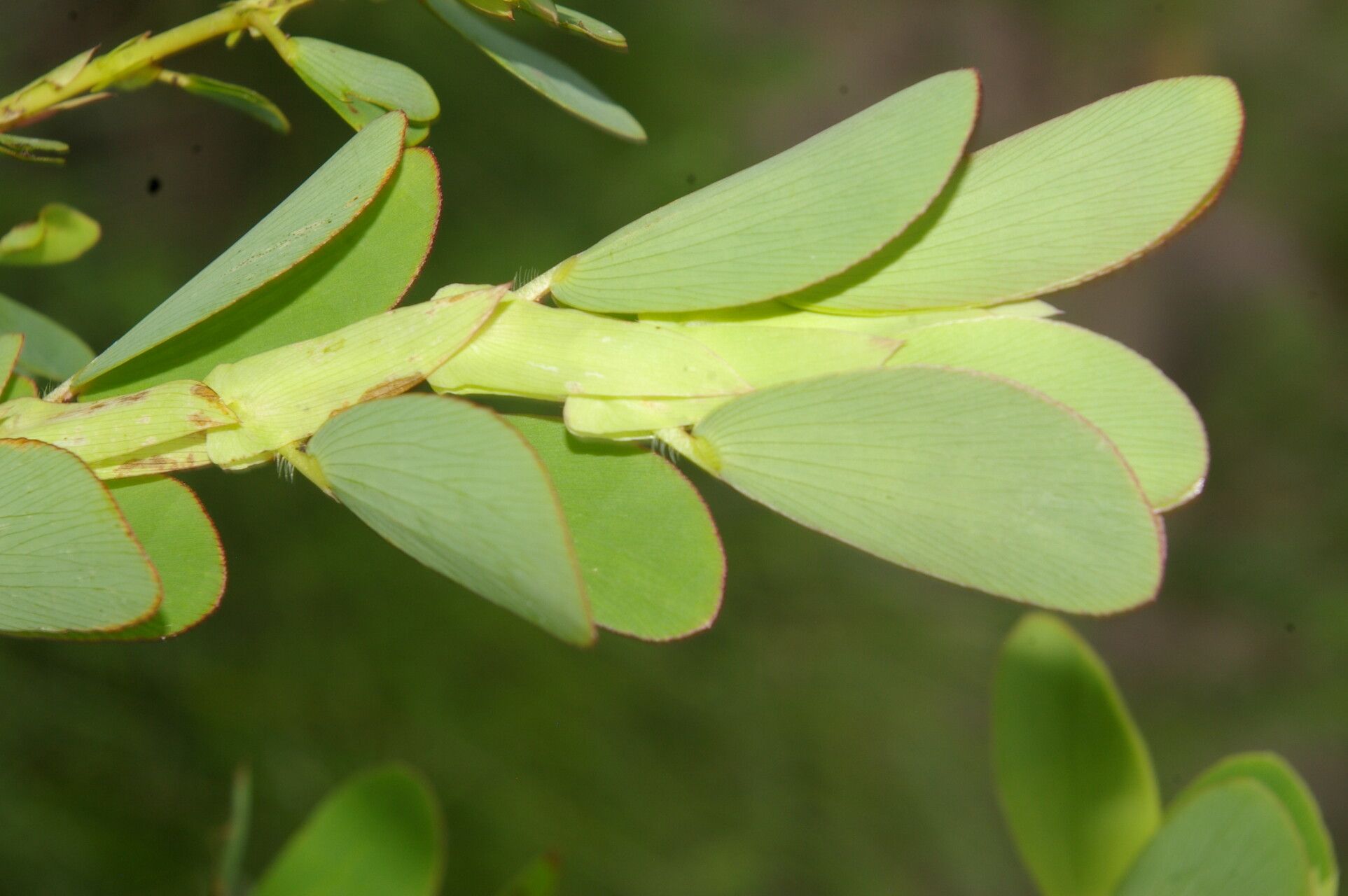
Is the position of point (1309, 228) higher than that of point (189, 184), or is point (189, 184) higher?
point (1309, 228)

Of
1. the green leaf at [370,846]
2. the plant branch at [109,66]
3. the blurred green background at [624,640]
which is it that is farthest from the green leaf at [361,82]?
the blurred green background at [624,640]

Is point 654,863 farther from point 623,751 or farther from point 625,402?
point 625,402

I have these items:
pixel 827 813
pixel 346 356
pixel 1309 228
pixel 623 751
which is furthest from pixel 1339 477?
pixel 346 356

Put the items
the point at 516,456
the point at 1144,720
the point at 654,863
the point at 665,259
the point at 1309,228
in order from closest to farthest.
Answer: the point at 516,456 → the point at 665,259 → the point at 654,863 → the point at 1144,720 → the point at 1309,228

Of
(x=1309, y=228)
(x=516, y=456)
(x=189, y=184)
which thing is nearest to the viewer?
(x=516, y=456)

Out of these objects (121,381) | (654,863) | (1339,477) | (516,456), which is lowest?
(654,863)

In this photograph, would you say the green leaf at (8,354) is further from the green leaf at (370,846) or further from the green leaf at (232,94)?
the green leaf at (370,846)

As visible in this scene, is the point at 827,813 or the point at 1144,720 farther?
the point at 1144,720

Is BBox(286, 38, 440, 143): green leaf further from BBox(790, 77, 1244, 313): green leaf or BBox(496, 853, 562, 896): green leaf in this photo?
BBox(496, 853, 562, 896): green leaf

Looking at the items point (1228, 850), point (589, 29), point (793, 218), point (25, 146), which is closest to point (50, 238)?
point (25, 146)

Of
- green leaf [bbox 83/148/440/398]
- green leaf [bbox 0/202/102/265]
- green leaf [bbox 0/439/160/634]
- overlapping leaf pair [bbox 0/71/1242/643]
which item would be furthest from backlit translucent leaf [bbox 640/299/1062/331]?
green leaf [bbox 0/202/102/265]
